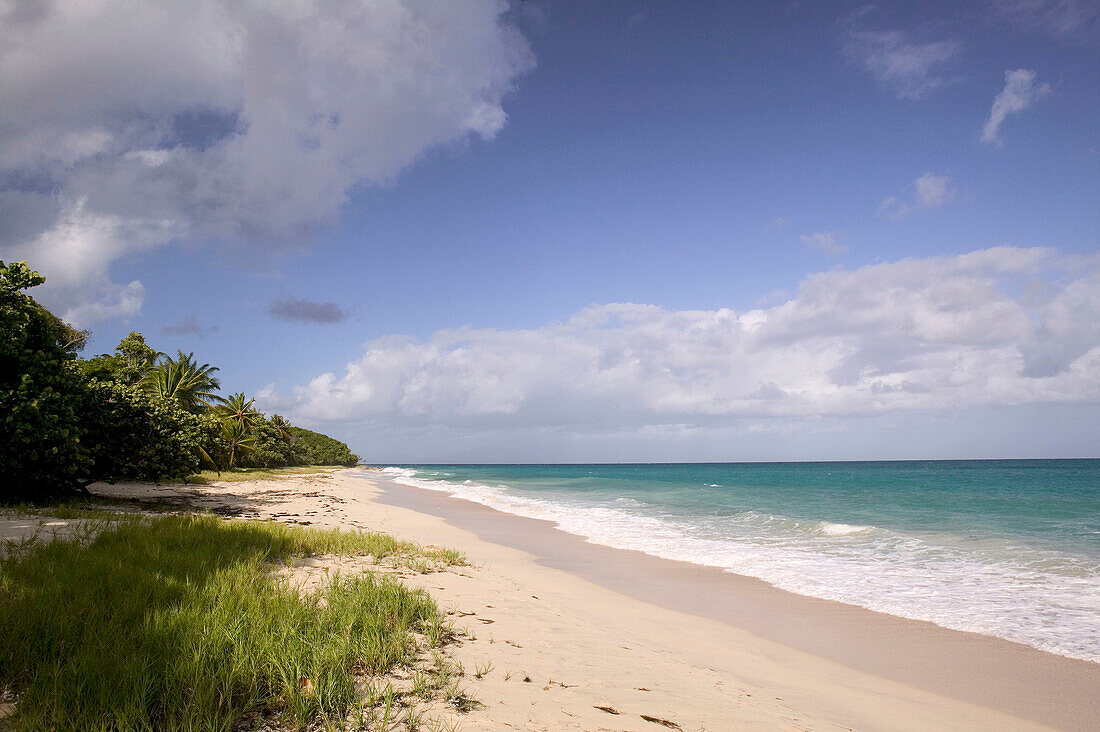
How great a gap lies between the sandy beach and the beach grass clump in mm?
952

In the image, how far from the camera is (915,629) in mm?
8141

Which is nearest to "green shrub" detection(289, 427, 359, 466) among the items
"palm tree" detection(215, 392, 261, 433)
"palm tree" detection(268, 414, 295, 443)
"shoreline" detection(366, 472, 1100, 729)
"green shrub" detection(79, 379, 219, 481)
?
"palm tree" detection(268, 414, 295, 443)

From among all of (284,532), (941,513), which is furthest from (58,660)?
(941,513)

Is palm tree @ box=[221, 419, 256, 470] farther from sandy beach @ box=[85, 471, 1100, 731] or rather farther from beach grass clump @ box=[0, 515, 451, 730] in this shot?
beach grass clump @ box=[0, 515, 451, 730]

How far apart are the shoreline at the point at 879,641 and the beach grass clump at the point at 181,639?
5.57 metres

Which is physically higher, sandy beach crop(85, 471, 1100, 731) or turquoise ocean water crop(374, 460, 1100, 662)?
sandy beach crop(85, 471, 1100, 731)

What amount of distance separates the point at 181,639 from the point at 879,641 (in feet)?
28.6

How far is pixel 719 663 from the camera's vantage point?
241 inches

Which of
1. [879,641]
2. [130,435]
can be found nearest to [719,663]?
[879,641]

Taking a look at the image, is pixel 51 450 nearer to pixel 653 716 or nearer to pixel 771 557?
pixel 653 716

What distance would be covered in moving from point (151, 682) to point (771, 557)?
13.7 metres

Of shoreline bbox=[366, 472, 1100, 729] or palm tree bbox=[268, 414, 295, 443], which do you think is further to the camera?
palm tree bbox=[268, 414, 295, 443]

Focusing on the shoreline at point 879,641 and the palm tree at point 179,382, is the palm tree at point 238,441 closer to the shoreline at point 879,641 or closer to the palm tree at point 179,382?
the palm tree at point 179,382

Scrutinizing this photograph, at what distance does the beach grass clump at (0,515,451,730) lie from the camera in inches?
126
